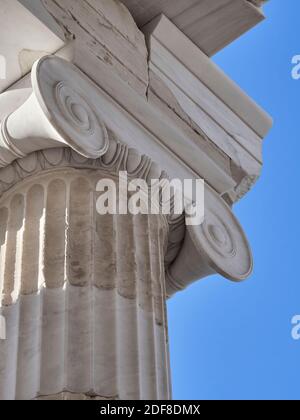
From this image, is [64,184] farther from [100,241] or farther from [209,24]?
[209,24]

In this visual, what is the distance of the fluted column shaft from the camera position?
10.5m

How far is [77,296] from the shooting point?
11.0 m

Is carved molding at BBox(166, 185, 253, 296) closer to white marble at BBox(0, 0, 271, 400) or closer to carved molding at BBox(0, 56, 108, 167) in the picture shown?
white marble at BBox(0, 0, 271, 400)

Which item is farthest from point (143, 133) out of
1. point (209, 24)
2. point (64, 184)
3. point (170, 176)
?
point (209, 24)

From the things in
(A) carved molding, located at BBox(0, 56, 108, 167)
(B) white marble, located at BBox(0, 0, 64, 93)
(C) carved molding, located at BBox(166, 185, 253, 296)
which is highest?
(B) white marble, located at BBox(0, 0, 64, 93)

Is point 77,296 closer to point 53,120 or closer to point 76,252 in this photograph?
point 76,252

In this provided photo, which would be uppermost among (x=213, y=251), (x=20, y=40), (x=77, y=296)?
(x=20, y=40)

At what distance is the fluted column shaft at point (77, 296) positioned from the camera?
34.4 ft

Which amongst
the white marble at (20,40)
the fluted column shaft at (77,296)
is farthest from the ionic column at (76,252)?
the white marble at (20,40)

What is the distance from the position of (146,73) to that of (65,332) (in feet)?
13.8

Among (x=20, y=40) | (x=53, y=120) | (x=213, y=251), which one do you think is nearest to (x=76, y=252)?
(x=53, y=120)

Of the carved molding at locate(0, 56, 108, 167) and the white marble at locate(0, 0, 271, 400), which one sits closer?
the white marble at locate(0, 0, 271, 400)

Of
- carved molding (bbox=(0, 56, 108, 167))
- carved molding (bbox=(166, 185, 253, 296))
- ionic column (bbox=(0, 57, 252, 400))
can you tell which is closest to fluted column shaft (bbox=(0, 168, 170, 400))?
ionic column (bbox=(0, 57, 252, 400))

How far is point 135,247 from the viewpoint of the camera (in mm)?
11891
